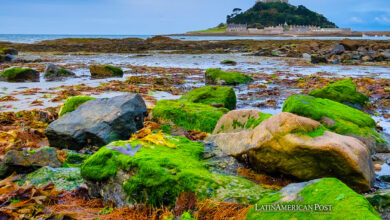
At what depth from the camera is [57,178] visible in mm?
3703

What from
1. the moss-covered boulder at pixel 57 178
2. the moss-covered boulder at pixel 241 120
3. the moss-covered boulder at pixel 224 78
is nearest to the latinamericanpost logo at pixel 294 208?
the moss-covered boulder at pixel 57 178

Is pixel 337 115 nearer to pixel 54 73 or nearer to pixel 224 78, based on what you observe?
pixel 224 78

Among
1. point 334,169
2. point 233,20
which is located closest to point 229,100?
point 334,169

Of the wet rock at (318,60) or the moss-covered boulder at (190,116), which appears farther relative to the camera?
the wet rock at (318,60)

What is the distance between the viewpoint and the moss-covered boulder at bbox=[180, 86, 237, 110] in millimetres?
7664

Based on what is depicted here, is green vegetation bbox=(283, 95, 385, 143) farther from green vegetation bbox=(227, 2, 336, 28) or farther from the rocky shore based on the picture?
green vegetation bbox=(227, 2, 336, 28)

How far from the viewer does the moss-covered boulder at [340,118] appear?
5.04 meters

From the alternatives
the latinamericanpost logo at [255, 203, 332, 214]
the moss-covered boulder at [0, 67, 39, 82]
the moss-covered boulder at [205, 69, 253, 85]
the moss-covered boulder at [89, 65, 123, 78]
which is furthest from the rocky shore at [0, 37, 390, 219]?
the moss-covered boulder at [89, 65, 123, 78]

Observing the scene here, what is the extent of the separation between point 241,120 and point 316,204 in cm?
284

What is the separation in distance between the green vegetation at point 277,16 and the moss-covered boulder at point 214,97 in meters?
129

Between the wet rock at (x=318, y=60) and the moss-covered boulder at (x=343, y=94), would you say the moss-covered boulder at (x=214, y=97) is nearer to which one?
the moss-covered boulder at (x=343, y=94)

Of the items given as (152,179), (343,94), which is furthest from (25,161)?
(343,94)

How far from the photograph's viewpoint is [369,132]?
5.22 metres

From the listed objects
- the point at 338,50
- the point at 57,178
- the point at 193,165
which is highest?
the point at 338,50
